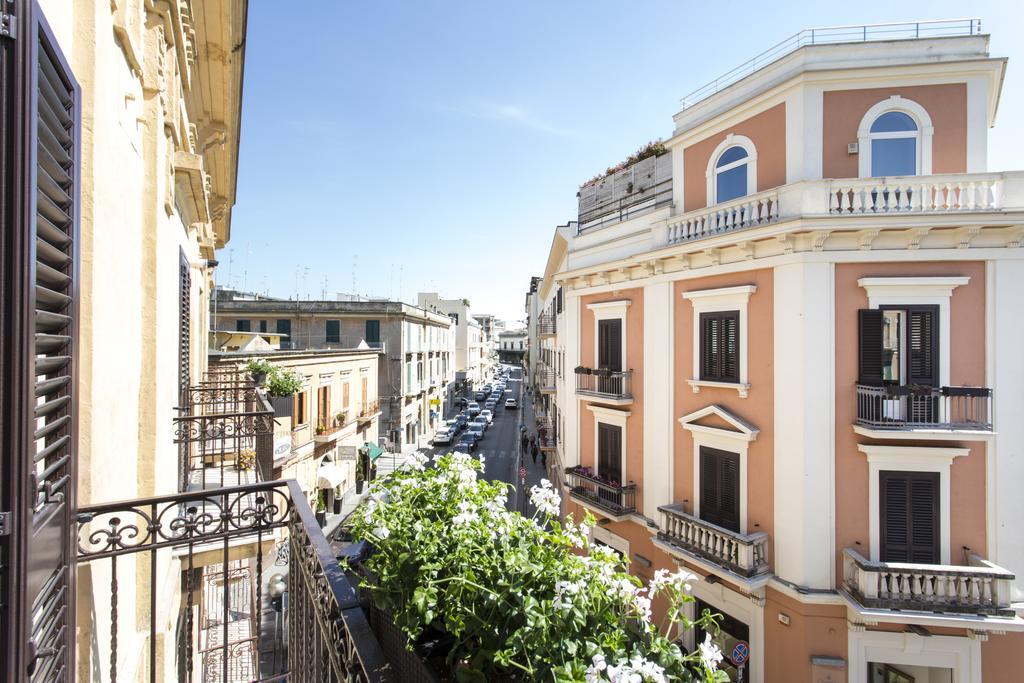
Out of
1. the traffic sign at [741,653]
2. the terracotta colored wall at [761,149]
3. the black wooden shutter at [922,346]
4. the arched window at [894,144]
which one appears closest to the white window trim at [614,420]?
the traffic sign at [741,653]

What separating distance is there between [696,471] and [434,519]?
7.26 meters

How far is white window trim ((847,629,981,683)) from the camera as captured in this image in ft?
23.9

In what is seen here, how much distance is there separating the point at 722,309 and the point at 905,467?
3770mm

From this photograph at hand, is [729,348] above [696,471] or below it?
above

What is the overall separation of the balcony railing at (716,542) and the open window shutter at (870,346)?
3.15 metres

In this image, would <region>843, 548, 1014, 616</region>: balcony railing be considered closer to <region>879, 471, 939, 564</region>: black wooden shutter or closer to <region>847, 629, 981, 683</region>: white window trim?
<region>879, 471, 939, 564</region>: black wooden shutter

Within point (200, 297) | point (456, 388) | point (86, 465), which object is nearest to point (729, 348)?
point (86, 465)

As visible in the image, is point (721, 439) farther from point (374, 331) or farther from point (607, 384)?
point (374, 331)

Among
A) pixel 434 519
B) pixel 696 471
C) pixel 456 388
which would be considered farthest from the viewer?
pixel 456 388

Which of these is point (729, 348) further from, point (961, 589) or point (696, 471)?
point (961, 589)

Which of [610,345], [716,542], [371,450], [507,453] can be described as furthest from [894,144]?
[507,453]

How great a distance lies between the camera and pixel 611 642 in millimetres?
2613

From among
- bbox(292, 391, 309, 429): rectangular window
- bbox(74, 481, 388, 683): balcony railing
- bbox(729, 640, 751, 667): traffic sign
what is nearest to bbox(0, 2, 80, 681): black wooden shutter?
bbox(74, 481, 388, 683): balcony railing

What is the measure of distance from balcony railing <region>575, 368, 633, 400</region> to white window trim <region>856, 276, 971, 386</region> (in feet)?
15.8
